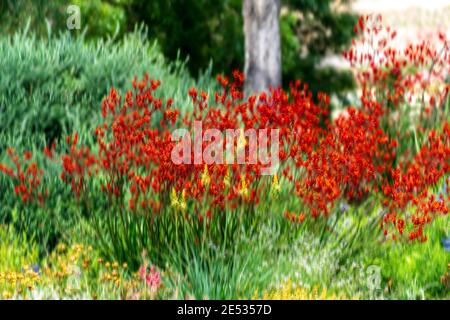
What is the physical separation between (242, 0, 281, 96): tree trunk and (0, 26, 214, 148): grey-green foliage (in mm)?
4411

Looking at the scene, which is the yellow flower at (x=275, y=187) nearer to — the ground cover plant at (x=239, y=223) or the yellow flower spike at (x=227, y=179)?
the ground cover plant at (x=239, y=223)

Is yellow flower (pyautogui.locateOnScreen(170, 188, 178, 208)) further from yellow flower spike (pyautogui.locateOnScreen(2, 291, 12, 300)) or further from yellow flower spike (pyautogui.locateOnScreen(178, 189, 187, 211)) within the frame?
yellow flower spike (pyautogui.locateOnScreen(2, 291, 12, 300))

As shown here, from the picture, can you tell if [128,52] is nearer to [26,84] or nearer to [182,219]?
[26,84]

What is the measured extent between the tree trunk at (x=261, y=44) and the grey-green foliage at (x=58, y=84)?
441 centimetres

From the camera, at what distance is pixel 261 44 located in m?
12.6

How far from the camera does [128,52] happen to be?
8367mm

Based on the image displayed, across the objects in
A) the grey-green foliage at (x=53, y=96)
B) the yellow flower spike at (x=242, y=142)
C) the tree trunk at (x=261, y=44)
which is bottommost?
the yellow flower spike at (x=242, y=142)

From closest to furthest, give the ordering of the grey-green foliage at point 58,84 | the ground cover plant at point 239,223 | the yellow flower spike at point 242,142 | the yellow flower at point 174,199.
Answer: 1. the ground cover plant at point 239,223
2. the yellow flower at point 174,199
3. the yellow flower spike at point 242,142
4. the grey-green foliage at point 58,84

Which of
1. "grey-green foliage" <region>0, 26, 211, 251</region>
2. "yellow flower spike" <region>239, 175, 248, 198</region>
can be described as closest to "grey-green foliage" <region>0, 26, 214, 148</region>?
"grey-green foliage" <region>0, 26, 211, 251</region>

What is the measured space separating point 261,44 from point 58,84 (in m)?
5.31

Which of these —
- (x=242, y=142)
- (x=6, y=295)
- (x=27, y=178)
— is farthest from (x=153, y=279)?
(x=27, y=178)

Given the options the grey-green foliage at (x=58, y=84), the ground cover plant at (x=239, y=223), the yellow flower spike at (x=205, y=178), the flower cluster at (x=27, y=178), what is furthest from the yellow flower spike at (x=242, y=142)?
the grey-green foliage at (x=58, y=84)

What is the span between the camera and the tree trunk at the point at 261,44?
1243 cm
